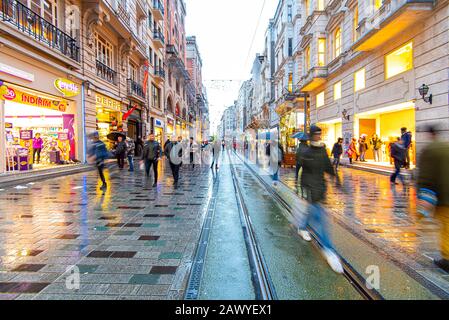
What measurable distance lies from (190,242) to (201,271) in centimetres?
113

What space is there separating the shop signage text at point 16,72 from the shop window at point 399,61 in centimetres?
1582

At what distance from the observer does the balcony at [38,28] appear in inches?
440

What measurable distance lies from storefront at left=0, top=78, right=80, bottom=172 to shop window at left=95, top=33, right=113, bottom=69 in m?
4.16

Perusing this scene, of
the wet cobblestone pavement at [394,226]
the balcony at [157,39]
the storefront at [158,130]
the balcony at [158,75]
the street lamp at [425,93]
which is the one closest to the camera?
the wet cobblestone pavement at [394,226]

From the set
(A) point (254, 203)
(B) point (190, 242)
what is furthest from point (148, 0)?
(B) point (190, 242)

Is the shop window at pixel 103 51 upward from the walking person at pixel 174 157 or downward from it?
upward

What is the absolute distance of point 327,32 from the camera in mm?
23781

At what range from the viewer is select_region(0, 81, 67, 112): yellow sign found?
37.4 ft

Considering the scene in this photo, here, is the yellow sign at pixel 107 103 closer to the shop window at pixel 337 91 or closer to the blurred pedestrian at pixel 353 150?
the blurred pedestrian at pixel 353 150

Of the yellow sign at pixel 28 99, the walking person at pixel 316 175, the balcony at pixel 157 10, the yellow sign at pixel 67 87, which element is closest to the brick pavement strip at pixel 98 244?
the walking person at pixel 316 175

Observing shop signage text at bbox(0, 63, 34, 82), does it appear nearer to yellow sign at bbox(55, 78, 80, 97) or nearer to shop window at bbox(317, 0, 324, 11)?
yellow sign at bbox(55, 78, 80, 97)

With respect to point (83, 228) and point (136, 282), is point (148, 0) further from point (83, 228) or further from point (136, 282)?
point (136, 282)

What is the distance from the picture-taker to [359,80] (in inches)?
754

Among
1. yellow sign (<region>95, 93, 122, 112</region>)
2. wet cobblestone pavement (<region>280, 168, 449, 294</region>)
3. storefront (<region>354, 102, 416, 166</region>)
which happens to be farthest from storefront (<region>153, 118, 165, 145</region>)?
wet cobblestone pavement (<region>280, 168, 449, 294</region>)
